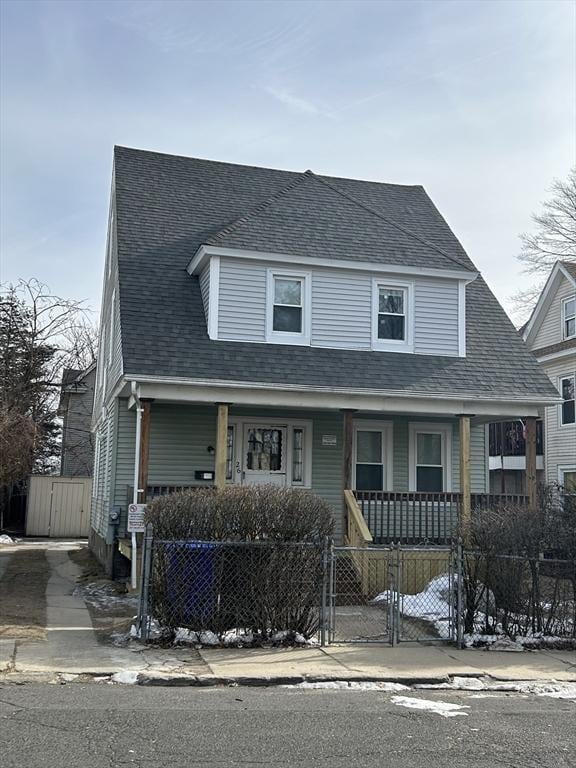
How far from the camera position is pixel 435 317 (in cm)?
1631

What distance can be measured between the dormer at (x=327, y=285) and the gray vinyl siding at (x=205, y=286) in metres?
0.02

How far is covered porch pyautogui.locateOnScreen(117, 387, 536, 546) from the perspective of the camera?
14.0 metres

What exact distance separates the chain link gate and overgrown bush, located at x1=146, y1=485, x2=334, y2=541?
57 cm

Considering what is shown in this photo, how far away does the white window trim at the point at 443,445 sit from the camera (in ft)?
54.1

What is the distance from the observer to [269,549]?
366 inches

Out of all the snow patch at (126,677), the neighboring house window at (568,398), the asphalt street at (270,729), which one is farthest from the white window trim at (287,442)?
the neighboring house window at (568,398)

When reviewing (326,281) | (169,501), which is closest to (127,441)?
(326,281)

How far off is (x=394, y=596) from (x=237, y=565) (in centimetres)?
198

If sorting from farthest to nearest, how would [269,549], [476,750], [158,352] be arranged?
[158,352] → [269,549] → [476,750]

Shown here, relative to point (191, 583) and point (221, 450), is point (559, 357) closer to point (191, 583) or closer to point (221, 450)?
point (221, 450)

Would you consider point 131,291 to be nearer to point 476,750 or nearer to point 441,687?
point 441,687

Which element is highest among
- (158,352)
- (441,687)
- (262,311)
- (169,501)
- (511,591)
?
(262,311)

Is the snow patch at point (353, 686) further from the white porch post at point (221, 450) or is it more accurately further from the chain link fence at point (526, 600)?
the white porch post at point (221, 450)

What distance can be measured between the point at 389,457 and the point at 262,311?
4.06 m
